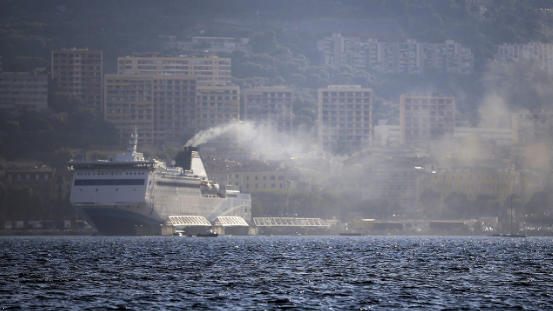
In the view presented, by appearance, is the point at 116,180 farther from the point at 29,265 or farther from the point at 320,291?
the point at 320,291

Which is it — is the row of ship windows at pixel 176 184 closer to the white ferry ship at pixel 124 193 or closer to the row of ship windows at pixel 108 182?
the white ferry ship at pixel 124 193

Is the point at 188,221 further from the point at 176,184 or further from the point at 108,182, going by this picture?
the point at 108,182

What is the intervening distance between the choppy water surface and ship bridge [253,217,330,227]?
10272 centimetres

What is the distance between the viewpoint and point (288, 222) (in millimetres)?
193375

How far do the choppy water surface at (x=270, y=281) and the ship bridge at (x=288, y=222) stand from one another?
103 m

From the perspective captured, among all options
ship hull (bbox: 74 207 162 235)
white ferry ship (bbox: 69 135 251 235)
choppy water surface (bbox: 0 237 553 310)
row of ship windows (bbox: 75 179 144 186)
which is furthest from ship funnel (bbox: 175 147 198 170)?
choppy water surface (bbox: 0 237 553 310)

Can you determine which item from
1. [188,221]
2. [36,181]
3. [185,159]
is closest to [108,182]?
[188,221]

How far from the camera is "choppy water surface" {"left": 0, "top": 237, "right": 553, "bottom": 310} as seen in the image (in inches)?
1929

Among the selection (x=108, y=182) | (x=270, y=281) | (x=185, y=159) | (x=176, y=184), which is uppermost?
(x=185, y=159)

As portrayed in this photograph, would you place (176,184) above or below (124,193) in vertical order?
above

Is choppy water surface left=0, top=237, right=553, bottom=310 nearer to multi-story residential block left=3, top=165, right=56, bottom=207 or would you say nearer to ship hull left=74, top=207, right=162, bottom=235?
ship hull left=74, top=207, right=162, bottom=235

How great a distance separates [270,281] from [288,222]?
134 metres

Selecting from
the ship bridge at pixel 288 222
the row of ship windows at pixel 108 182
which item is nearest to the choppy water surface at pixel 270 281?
the row of ship windows at pixel 108 182

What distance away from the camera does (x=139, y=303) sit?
4838 cm
